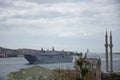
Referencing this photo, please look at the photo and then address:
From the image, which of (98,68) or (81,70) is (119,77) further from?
(81,70)

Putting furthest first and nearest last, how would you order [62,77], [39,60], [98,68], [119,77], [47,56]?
1. [47,56]
2. [39,60]
3. [119,77]
4. [98,68]
5. [62,77]

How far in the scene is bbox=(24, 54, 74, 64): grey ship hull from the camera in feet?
271

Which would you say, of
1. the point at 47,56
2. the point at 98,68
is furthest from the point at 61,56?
the point at 98,68

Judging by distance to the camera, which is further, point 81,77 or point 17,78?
point 17,78

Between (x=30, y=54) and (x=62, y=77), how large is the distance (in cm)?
7497

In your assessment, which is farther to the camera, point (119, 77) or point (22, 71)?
point (119, 77)

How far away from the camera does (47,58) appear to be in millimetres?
86875

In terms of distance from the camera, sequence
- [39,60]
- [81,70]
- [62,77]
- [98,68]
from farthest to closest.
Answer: [39,60]
[98,68]
[62,77]
[81,70]

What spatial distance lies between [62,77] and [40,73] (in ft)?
2.94

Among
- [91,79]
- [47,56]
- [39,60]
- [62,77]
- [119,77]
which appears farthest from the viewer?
[47,56]

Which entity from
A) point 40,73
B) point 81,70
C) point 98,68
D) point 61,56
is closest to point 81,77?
point 81,70

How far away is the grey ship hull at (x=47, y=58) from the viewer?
8250 centimetres

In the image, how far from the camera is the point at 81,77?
28.7 feet

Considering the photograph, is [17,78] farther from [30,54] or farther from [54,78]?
[30,54]
